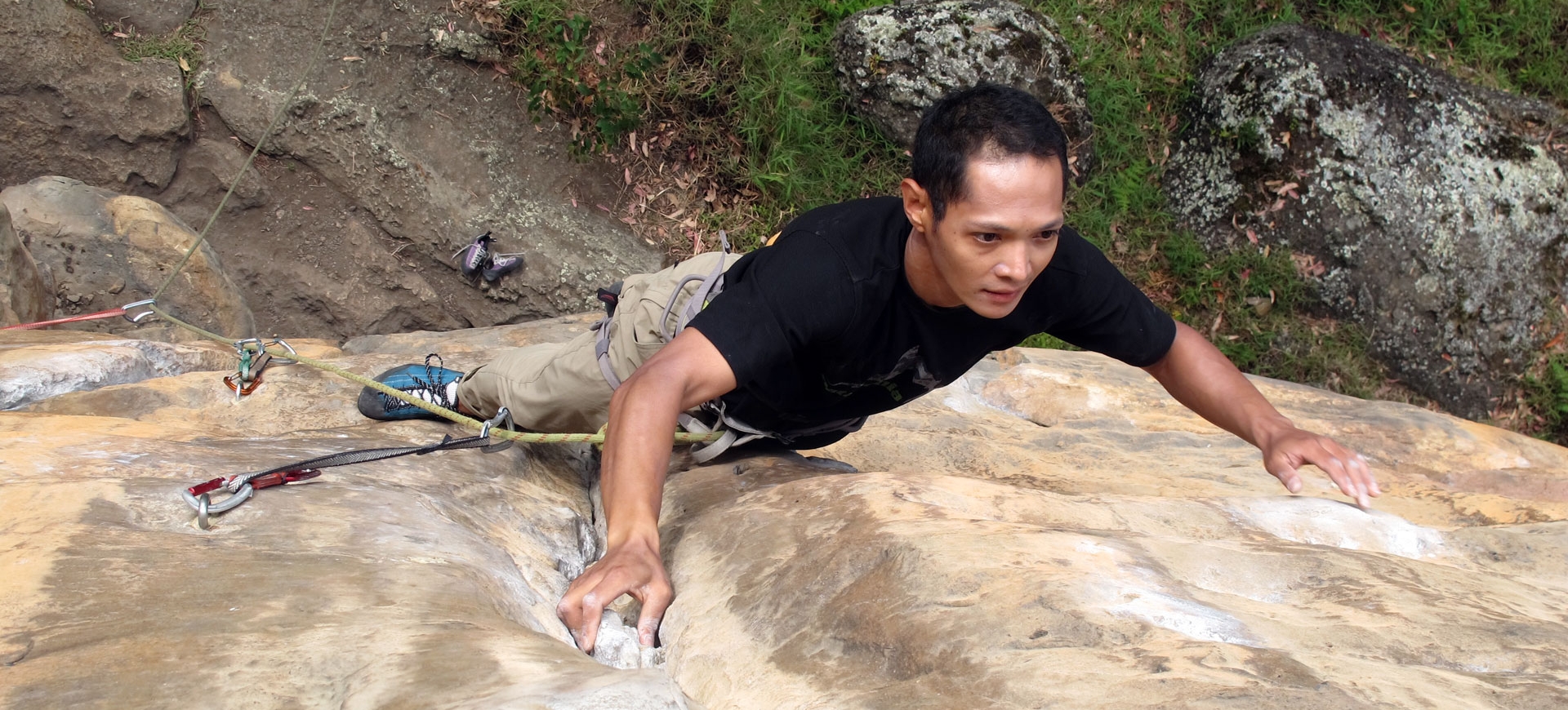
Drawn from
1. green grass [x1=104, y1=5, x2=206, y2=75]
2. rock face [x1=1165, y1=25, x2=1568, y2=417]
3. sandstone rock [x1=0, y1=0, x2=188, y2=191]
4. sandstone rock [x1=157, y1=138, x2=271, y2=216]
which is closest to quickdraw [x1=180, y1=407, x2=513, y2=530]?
sandstone rock [x1=157, y1=138, x2=271, y2=216]

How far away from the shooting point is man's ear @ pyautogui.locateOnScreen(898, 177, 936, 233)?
7.47 ft

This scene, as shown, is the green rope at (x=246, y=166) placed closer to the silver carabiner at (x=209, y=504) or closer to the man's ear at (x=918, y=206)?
the silver carabiner at (x=209, y=504)

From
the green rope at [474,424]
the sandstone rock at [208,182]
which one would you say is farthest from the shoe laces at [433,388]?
the sandstone rock at [208,182]

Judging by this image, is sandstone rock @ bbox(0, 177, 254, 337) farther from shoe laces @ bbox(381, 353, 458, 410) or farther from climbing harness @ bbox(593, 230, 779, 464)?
climbing harness @ bbox(593, 230, 779, 464)

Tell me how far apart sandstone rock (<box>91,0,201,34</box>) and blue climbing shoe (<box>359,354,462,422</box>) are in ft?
10.6

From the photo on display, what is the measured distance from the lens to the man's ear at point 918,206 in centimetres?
228

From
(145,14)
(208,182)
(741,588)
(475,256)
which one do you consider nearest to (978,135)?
(741,588)

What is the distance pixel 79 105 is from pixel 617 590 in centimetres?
483

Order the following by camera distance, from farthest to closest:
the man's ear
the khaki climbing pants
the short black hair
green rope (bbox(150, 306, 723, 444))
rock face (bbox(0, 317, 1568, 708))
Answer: the khaki climbing pants, green rope (bbox(150, 306, 723, 444)), the man's ear, the short black hair, rock face (bbox(0, 317, 1568, 708))

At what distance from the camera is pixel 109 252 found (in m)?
4.61

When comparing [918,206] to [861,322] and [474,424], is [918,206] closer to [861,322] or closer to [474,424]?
[861,322]

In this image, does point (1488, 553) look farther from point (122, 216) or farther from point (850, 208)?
point (122, 216)

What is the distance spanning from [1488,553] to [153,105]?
5903 millimetres

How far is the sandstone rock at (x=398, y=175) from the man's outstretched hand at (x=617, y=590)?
3.98 m
